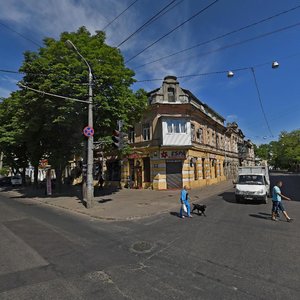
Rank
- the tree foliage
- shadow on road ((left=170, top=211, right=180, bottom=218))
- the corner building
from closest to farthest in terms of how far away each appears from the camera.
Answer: shadow on road ((left=170, top=211, right=180, bottom=218)) < the tree foliage < the corner building

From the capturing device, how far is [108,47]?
18.3 metres

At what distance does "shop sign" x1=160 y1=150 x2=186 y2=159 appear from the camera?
2516 cm

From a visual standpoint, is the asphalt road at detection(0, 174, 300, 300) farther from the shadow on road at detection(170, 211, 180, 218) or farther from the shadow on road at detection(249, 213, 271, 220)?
the shadow on road at detection(170, 211, 180, 218)

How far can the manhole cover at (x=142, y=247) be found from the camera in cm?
701

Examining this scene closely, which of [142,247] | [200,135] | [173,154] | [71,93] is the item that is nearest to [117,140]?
[71,93]

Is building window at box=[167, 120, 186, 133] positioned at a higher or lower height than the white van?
higher

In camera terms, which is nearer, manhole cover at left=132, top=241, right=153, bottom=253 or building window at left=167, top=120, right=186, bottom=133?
manhole cover at left=132, top=241, right=153, bottom=253

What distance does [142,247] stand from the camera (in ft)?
23.9

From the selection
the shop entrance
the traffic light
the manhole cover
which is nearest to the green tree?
the traffic light

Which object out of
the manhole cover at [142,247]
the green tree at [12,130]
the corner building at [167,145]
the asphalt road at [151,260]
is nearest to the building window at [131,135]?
the corner building at [167,145]

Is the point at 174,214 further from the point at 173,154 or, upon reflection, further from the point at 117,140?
the point at 173,154

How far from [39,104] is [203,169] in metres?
20.2

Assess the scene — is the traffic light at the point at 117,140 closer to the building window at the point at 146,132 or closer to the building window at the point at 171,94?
the building window at the point at 146,132

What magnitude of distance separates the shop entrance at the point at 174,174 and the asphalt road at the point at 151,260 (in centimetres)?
1483
